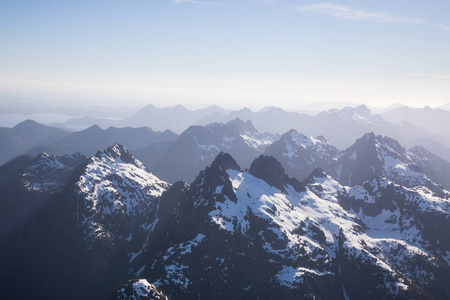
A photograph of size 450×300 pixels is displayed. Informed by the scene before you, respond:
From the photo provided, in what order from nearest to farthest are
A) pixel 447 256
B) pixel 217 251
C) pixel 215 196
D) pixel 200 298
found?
1. pixel 200 298
2. pixel 217 251
3. pixel 215 196
4. pixel 447 256

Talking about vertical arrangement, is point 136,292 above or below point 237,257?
above

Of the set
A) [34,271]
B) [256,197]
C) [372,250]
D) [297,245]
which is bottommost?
[34,271]

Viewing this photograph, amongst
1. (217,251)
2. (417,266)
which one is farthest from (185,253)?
(417,266)

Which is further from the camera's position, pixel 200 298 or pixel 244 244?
pixel 244 244

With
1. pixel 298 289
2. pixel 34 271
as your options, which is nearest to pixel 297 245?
pixel 298 289

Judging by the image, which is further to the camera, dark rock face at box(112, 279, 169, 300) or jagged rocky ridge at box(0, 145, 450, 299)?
jagged rocky ridge at box(0, 145, 450, 299)

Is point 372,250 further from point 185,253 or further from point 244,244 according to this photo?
point 185,253

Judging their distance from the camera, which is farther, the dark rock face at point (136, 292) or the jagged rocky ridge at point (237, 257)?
the jagged rocky ridge at point (237, 257)

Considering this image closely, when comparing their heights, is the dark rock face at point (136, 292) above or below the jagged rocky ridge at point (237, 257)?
above

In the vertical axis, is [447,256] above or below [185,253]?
below

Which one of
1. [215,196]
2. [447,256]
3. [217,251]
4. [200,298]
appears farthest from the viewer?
[447,256]

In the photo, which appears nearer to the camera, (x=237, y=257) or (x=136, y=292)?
(x=136, y=292)
